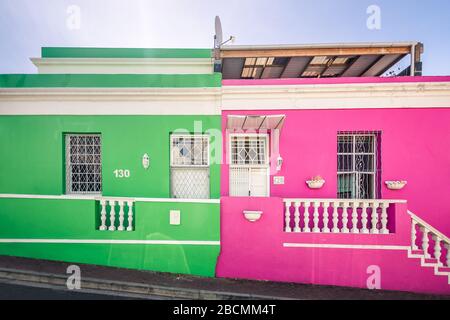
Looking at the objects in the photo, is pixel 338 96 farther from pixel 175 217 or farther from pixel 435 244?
pixel 175 217

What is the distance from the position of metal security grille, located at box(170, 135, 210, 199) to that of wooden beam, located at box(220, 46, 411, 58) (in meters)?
2.82

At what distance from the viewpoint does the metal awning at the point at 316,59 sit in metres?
6.67

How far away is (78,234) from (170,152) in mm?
2696

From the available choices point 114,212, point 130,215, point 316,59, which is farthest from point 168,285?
point 316,59

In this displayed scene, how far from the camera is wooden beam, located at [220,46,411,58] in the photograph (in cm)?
666

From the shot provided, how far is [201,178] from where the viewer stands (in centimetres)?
606

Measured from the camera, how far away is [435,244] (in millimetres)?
4816

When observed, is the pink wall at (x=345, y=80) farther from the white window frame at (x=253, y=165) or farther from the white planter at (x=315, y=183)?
the white planter at (x=315, y=183)

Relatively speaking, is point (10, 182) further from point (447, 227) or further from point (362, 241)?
point (447, 227)

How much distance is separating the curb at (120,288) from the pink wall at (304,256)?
2.37 ft

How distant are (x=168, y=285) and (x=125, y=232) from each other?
150 cm

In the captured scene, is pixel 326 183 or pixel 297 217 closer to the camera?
pixel 297 217

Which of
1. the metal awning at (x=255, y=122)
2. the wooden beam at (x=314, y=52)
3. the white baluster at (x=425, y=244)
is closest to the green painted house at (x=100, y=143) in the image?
the metal awning at (x=255, y=122)

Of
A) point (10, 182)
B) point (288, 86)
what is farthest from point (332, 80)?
point (10, 182)
